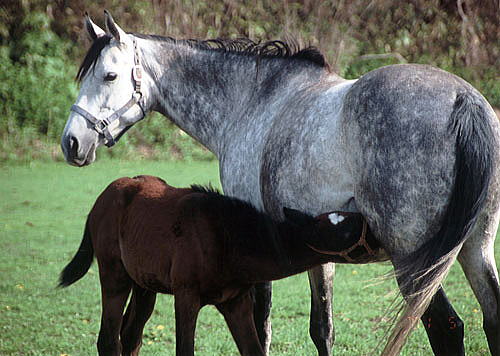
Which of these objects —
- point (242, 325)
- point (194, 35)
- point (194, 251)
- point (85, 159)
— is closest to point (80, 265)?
point (85, 159)

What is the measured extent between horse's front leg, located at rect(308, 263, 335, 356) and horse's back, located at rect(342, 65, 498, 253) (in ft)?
4.25

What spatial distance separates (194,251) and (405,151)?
1226 mm

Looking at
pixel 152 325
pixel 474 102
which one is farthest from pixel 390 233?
pixel 152 325

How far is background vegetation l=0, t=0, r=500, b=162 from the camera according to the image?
44.0 ft

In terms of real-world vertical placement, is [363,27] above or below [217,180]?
above

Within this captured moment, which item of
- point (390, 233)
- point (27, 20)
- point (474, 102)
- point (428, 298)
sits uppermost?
point (474, 102)

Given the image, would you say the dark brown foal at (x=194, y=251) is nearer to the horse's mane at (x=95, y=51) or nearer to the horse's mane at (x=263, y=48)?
the horse's mane at (x=95, y=51)

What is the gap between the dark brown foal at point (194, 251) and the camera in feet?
11.3

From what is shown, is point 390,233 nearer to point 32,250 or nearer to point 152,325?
point 152,325

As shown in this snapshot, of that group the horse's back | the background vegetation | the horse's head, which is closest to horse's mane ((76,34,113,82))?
the horse's head

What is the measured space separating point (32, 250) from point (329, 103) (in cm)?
564

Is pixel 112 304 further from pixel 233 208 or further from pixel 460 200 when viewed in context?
pixel 460 200

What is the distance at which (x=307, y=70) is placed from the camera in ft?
14.8

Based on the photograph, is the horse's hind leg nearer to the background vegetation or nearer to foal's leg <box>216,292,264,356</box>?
foal's leg <box>216,292,264,356</box>
